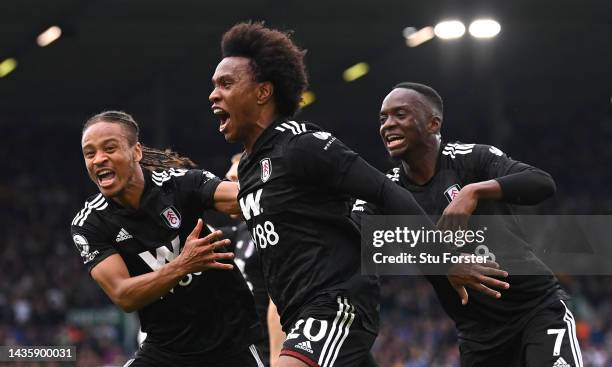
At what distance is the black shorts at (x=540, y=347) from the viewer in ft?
19.6

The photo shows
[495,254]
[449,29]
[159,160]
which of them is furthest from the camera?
[449,29]

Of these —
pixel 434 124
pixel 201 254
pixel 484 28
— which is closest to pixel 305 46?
pixel 484 28

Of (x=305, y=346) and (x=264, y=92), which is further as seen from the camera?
(x=264, y=92)

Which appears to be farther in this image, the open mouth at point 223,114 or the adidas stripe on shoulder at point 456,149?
the adidas stripe on shoulder at point 456,149

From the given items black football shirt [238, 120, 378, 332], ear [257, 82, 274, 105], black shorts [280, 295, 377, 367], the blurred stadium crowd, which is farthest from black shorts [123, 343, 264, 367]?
the blurred stadium crowd

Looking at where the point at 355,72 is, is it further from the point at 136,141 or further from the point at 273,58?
the point at 273,58

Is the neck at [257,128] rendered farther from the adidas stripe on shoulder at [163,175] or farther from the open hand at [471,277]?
the open hand at [471,277]

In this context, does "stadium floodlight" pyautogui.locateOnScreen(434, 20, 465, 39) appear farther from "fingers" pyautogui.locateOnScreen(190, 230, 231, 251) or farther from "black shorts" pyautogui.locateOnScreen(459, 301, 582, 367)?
"fingers" pyautogui.locateOnScreen(190, 230, 231, 251)

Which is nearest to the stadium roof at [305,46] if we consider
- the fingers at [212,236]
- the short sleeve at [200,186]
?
the short sleeve at [200,186]

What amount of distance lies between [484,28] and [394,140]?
700 inches

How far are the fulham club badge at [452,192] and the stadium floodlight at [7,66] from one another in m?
21.6

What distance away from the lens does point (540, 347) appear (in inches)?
237

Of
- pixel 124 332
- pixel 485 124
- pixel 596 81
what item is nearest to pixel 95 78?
pixel 124 332

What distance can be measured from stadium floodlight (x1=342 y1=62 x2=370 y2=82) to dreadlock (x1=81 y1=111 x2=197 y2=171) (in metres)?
21.6
